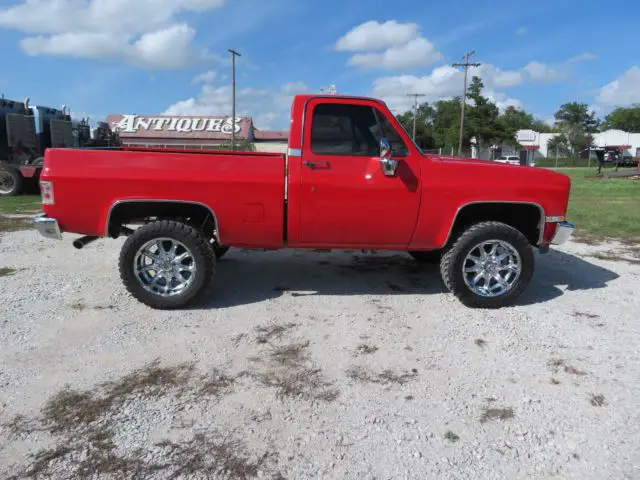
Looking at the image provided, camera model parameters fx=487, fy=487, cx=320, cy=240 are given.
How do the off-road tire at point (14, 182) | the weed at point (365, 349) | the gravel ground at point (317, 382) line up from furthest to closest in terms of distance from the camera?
the off-road tire at point (14, 182) → the weed at point (365, 349) → the gravel ground at point (317, 382)

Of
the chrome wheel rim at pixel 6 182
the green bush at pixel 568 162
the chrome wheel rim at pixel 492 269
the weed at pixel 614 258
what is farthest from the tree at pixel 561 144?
the chrome wheel rim at pixel 492 269

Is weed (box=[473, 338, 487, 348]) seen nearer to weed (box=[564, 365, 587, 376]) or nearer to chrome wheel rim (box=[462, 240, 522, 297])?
weed (box=[564, 365, 587, 376])

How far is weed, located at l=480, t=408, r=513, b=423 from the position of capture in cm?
293

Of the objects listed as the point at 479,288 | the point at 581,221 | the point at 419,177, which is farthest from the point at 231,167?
the point at 581,221

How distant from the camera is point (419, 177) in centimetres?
460

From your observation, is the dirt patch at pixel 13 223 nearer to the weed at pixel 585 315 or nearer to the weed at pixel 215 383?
the weed at pixel 215 383

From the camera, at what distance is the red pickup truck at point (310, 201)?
14.5ft

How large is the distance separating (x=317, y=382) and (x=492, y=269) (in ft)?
7.80

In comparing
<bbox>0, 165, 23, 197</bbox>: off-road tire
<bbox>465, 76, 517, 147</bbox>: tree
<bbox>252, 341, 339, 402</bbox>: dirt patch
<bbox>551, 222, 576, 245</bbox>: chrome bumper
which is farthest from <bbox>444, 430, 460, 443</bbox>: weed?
<bbox>465, 76, 517, 147</bbox>: tree

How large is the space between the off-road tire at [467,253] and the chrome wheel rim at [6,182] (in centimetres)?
1297

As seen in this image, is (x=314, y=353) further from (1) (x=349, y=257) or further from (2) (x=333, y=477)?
(1) (x=349, y=257)

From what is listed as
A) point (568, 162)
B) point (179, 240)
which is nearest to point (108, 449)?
point (179, 240)

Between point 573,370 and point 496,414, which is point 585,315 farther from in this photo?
point 496,414

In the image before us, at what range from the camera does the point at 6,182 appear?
13.4 meters
